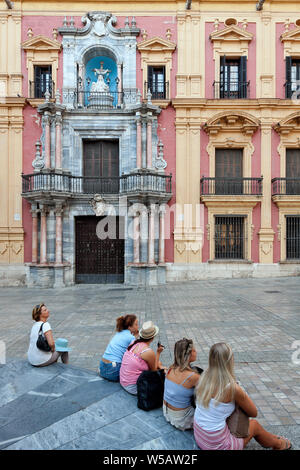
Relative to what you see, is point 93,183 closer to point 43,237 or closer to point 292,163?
point 43,237

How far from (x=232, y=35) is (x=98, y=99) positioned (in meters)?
7.69

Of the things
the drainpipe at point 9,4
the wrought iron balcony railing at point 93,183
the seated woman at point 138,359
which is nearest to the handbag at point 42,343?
the seated woman at point 138,359

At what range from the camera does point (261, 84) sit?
15.8 m

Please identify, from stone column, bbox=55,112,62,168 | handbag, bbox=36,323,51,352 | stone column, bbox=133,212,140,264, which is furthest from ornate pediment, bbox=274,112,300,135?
handbag, bbox=36,323,51,352

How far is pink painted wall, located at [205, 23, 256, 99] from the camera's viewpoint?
15.8 meters

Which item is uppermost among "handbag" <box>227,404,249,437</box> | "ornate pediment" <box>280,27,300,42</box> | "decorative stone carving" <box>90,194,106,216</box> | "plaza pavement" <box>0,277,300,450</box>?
"ornate pediment" <box>280,27,300,42</box>

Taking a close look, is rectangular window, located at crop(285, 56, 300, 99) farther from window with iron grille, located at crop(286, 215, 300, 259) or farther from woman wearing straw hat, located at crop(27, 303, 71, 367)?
woman wearing straw hat, located at crop(27, 303, 71, 367)

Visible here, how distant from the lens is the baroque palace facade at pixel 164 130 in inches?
603

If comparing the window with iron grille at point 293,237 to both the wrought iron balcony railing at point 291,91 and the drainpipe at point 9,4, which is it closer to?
the wrought iron balcony railing at point 291,91

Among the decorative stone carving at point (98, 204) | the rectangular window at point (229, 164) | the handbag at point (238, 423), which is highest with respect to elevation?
the rectangular window at point (229, 164)

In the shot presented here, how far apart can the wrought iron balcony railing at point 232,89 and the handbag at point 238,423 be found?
16.1 metres

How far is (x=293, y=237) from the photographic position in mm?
15945

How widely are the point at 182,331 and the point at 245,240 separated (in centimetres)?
1021
